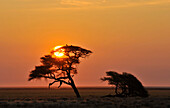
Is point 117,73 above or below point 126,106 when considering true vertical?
above

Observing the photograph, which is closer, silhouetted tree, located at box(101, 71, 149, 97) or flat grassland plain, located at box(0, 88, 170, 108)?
flat grassland plain, located at box(0, 88, 170, 108)

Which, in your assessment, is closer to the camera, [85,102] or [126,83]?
[85,102]

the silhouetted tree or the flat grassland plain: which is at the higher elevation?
the silhouetted tree

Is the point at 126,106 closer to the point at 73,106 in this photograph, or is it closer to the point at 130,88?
the point at 73,106

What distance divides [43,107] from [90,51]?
28.6 m

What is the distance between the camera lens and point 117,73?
7688 centimetres

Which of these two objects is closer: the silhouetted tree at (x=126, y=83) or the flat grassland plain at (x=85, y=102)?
the flat grassland plain at (x=85, y=102)

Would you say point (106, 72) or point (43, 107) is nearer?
point (43, 107)

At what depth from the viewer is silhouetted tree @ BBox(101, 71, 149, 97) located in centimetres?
7588

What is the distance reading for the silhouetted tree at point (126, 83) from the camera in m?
75.9

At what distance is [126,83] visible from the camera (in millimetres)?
76000

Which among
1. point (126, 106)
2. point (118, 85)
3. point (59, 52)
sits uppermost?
point (59, 52)

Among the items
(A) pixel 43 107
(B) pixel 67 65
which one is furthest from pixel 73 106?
(B) pixel 67 65

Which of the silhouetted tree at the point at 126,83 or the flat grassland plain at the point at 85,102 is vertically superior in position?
the silhouetted tree at the point at 126,83
